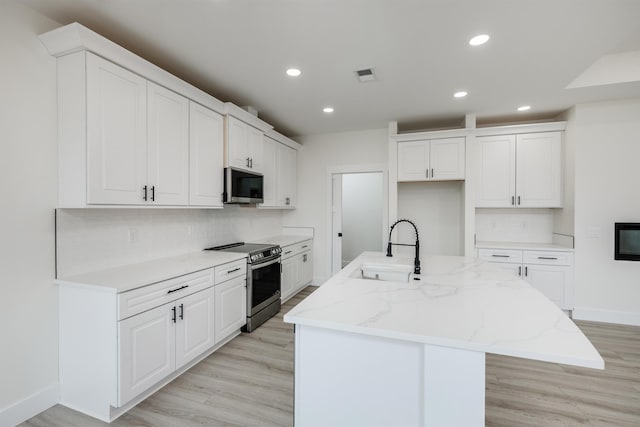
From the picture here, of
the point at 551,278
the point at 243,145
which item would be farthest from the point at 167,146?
the point at 551,278

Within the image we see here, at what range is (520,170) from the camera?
12.8 feet

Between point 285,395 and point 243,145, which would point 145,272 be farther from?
point 243,145

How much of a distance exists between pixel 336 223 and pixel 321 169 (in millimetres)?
973

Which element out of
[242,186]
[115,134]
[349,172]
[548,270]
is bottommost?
[548,270]

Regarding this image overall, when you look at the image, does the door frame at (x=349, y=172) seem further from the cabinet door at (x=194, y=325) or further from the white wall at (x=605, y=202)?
the cabinet door at (x=194, y=325)

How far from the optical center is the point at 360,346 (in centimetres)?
129

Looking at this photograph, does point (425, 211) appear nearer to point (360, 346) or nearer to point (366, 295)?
point (366, 295)

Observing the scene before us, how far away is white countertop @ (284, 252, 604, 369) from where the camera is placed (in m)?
1.02

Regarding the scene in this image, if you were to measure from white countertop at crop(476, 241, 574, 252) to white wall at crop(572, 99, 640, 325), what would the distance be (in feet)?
0.70

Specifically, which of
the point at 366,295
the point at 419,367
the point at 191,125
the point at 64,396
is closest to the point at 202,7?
the point at 191,125

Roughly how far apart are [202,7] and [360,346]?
2.23 metres

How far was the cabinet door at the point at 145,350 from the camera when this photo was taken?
5.95 ft

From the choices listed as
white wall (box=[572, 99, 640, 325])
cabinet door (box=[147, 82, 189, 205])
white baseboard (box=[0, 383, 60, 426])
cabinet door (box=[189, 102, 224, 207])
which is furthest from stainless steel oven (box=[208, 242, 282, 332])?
white wall (box=[572, 99, 640, 325])

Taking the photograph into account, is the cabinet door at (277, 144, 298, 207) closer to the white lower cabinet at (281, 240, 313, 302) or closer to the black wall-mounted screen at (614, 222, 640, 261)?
the white lower cabinet at (281, 240, 313, 302)
